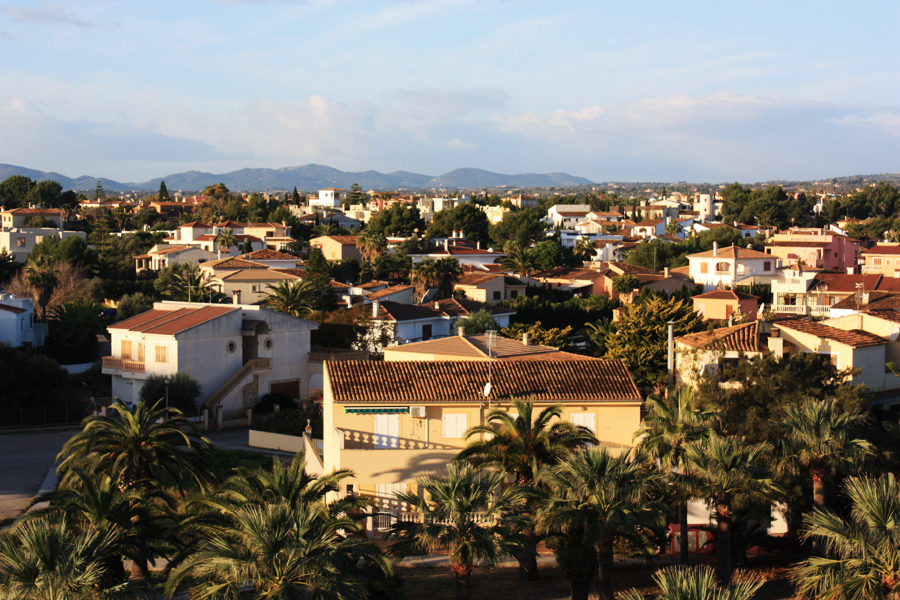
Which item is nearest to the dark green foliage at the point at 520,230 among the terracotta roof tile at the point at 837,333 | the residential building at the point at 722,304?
the residential building at the point at 722,304

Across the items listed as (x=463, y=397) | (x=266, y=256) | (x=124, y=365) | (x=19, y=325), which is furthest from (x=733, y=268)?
(x=463, y=397)

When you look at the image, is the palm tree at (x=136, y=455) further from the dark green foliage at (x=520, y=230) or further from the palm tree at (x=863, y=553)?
the dark green foliage at (x=520, y=230)

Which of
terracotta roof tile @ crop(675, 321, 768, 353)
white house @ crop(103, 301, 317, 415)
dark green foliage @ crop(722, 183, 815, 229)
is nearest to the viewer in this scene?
terracotta roof tile @ crop(675, 321, 768, 353)

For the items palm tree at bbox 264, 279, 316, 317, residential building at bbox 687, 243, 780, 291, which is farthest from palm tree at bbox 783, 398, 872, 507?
residential building at bbox 687, 243, 780, 291

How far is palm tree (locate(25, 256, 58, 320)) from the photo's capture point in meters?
60.8

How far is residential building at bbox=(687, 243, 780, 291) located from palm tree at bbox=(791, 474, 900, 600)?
172 ft

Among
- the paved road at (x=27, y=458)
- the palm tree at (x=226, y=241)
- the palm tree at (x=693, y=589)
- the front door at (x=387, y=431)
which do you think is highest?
the palm tree at (x=226, y=241)

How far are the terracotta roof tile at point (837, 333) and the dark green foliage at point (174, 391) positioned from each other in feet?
65.9

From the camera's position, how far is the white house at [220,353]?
1471 inches

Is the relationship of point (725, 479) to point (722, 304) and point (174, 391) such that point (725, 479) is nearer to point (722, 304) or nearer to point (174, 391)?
point (174, 391)

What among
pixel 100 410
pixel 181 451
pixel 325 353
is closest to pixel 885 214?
pixel 325 353

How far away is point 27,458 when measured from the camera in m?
30.8

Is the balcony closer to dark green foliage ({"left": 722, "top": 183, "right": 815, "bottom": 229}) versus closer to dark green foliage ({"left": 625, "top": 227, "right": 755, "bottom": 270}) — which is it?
dark green foliage ({"left": 625, "top": 227, "right": 755, "bottom": 270})

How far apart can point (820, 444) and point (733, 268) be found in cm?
4923
